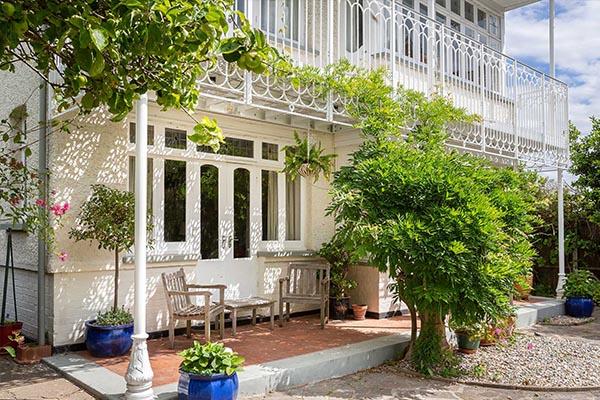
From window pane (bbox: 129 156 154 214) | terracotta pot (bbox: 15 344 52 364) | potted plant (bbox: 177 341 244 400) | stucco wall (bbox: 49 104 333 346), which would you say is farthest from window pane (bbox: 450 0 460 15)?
terracotta pot (bbox: 15 344 52 364)

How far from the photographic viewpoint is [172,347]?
6.42 meters

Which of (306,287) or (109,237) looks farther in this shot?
(306,287)

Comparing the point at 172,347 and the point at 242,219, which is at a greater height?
the point at 242,219

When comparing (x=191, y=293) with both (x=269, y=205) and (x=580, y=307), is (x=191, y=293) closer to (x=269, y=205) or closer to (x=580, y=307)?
(x=269, y=205)

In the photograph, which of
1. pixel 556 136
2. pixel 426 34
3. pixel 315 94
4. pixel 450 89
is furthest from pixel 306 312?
pixel 556 136

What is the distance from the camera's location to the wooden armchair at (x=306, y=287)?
7.81m

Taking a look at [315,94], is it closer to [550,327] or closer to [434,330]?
[434,330]

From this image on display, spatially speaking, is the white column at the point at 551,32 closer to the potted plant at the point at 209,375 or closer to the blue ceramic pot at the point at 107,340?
the potted plant at the point at 209,375

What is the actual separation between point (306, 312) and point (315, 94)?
3939 mm

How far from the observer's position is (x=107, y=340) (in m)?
5.86

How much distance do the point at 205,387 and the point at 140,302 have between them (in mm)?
1003

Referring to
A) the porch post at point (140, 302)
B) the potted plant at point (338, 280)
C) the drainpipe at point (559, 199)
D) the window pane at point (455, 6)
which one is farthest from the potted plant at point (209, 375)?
the window pane at point (455, 6)

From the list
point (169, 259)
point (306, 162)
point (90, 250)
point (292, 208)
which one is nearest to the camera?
point (90, 250)

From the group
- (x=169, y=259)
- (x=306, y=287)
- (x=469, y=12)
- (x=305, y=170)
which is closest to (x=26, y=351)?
(x=169, y=259)
